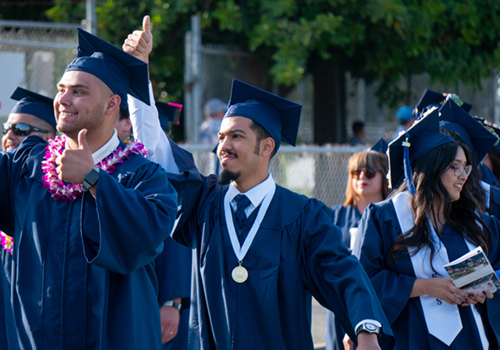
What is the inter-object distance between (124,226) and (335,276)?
3.79 feet

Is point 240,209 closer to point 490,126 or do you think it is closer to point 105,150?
point 105,150

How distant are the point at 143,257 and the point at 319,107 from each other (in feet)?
30.3

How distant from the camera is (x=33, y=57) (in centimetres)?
755

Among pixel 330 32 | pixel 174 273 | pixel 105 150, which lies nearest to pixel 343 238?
pixel 174 273

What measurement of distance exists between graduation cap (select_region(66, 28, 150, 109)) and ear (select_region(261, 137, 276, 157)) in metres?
0.71

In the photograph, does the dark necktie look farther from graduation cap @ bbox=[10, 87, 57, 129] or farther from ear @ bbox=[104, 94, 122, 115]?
graduation cap @ bbox=[10, 87, 57, 129]

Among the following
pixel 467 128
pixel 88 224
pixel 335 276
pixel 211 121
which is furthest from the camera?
pixel 211 121

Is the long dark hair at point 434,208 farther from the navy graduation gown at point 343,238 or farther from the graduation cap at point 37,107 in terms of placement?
the graduation cap at point 37,107

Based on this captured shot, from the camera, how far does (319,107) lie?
11.6m

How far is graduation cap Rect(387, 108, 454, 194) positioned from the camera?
12.3 feet

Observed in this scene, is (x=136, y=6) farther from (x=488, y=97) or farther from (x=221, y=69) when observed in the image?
(x=488, y=97)

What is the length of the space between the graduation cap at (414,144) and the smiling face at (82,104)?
1.73 m

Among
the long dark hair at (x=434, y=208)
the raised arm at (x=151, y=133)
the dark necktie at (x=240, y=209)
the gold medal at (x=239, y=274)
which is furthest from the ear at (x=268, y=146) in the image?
the long dark hair at (x=434, y=208)

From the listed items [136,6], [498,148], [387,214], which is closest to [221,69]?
[136,6]
